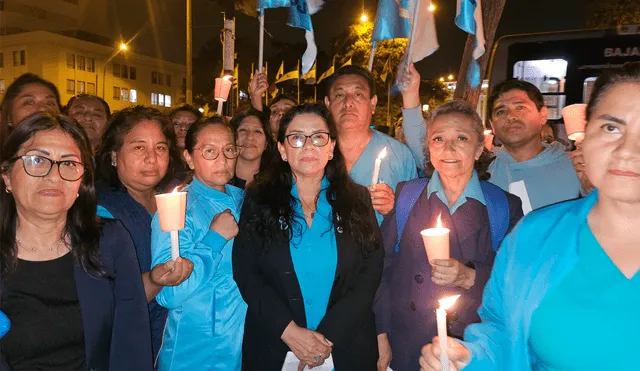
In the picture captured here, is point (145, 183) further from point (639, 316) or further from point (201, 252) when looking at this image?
point (639, 316)

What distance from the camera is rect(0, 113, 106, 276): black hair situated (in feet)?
8.34

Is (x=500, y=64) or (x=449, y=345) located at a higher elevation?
(x=500, y=64)

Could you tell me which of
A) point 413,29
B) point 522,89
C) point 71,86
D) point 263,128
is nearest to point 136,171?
point 263,128

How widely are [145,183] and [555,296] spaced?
9.53ft

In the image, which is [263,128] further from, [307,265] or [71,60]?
[71,60]

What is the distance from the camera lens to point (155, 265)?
3072mm

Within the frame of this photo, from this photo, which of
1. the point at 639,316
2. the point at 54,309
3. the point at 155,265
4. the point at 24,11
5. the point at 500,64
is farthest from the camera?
the point at 24,11

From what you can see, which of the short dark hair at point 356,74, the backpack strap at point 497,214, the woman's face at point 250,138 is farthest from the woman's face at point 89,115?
the backpack strap at point 497,214

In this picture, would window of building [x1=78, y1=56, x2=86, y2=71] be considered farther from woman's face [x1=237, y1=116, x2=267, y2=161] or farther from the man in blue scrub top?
the man in blue scrub top

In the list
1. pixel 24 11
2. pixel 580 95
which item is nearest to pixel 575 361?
pixel 580 95

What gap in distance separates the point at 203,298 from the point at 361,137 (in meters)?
2.07

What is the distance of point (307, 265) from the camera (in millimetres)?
3164

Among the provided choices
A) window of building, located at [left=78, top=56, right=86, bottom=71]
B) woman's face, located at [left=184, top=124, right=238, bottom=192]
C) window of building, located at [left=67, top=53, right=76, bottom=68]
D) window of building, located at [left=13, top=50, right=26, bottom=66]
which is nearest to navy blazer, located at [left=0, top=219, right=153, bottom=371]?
woman's face, located at [left=184, top=124, right=238, bottom=192]

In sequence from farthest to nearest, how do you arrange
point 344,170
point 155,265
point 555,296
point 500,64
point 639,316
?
point 500,64, point 344,170, point 155,265, point 555,296, point 639,316
